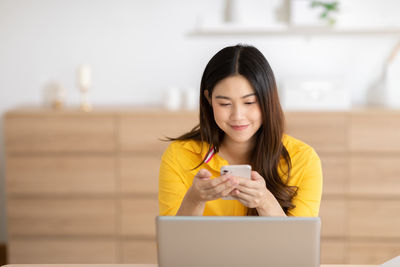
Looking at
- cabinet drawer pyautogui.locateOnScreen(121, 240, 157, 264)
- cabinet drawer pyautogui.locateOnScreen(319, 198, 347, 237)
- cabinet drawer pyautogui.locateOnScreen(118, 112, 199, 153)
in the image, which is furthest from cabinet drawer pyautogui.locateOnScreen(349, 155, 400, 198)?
cabinet drawer pyautogui.locateOnScreen(121, 240, 157, 264)

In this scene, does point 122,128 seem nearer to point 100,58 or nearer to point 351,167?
point 100,58

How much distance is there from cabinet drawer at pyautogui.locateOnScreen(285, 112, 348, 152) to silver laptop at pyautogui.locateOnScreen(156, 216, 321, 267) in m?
2.01

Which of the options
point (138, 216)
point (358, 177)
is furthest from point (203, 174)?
point (358, 177)

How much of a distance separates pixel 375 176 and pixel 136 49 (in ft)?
5.82

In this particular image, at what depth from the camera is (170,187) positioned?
1.70 m

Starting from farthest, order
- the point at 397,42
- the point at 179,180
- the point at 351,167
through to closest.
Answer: the point at 397,42 < the point at 351,167 < the point at 179,180

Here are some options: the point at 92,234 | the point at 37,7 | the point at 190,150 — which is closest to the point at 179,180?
the point at 190,150

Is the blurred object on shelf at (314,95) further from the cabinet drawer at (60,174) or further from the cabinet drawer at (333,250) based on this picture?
the cabinet drawer at (60,174)

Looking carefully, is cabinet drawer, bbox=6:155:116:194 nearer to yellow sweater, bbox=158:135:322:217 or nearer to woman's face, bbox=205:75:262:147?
yellow sweater, bbox=158:135:322:217

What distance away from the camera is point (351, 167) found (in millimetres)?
3016

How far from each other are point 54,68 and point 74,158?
0.73m

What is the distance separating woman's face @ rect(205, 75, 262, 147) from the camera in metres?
1.54

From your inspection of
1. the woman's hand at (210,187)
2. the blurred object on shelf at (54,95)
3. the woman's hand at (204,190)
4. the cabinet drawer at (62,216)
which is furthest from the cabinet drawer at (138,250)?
the woman's hand at (210,187)

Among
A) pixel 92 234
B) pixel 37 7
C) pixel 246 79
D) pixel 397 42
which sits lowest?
pixel 92 234
